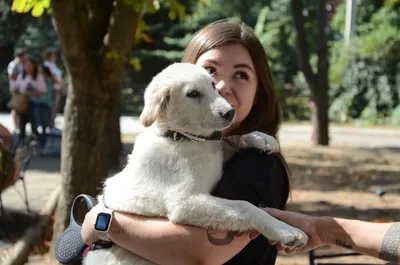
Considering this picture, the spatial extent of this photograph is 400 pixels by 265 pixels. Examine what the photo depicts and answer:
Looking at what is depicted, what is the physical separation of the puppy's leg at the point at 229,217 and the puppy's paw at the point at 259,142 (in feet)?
1.26

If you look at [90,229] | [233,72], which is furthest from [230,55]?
[90,229]

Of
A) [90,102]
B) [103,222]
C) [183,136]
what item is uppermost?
[183,136]

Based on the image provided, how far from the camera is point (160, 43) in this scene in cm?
3041

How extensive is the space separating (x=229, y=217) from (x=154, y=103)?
21.0 inches

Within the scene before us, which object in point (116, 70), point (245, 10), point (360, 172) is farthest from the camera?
point (245, 10)

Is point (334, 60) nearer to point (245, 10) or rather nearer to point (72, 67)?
point (245, 10)

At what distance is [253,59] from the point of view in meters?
2.21

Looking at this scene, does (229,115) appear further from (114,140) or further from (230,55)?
(114,140)

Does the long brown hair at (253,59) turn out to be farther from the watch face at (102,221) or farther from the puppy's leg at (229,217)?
the watch face at (102,221)

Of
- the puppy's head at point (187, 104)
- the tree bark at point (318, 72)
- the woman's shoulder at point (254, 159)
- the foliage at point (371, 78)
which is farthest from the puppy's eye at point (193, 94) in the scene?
the foliage at point (371, 78)

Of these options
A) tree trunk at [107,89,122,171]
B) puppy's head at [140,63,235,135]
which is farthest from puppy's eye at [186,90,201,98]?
tree trunk at [107,89,122,171]

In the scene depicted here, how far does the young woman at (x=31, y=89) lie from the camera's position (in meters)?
10.9

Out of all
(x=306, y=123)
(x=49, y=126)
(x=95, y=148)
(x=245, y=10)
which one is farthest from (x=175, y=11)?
(x=245, y=10)

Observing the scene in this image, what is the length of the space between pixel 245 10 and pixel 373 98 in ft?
43.5
